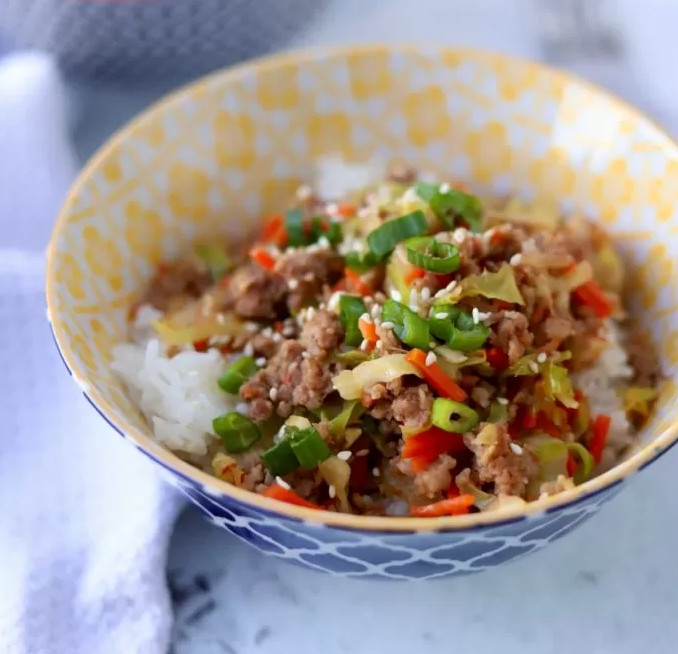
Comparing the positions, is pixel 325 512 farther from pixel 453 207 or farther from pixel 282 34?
pixel 282 34

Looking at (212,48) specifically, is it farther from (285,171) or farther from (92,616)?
(92,616)

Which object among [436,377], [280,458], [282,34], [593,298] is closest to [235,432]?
[280,458]

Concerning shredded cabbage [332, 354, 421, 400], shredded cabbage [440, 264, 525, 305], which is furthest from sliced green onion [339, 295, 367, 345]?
shredded cabbage [440, 264, 525, 305]

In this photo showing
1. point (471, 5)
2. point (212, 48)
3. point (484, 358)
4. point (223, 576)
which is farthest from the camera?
point (471, 5)

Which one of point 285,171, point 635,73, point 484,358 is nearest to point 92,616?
point 484,358

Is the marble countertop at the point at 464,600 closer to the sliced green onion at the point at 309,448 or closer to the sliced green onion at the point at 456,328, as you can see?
the sliced green onion at the point at 309,448

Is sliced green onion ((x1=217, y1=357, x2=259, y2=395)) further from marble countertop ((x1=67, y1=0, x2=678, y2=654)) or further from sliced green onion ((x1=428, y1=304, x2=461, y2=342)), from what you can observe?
sliced green onion ((x1=428, y1=304, x2=461, y2=342))
